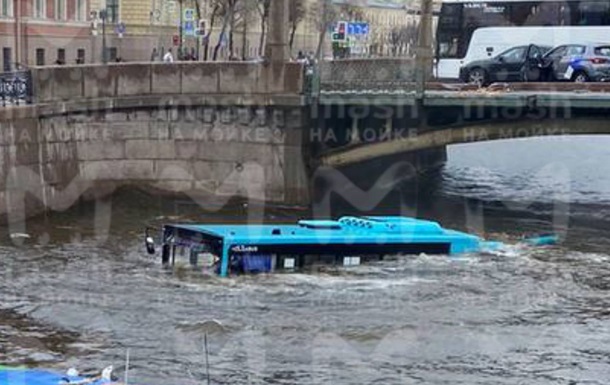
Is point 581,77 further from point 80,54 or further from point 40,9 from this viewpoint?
point 80,54

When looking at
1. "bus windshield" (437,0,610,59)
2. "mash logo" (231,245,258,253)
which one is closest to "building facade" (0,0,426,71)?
"bus windshield" (437,0,610,59)

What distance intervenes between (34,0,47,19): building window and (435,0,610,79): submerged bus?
23.0m

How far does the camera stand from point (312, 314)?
877 inches

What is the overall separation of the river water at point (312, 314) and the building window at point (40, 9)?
30.4 m

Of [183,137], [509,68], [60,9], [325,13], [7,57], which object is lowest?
[183,137]

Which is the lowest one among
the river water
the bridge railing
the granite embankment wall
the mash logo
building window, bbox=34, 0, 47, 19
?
the river water

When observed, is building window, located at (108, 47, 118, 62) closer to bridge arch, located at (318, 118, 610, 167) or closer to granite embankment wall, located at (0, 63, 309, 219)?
bridge arch, located at (318, 118, 610, 167)

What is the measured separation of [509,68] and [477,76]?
1.09 metres

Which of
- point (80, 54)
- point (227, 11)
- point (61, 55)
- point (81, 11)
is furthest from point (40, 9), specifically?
point (227, 11)

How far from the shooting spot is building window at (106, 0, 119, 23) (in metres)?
72.6

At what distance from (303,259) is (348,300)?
3.07m

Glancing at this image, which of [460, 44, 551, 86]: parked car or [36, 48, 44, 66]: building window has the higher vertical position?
[460, 44, 551, 86]: parked car

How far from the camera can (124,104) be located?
111 ft

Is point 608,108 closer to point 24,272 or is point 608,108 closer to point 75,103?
point 75,103
